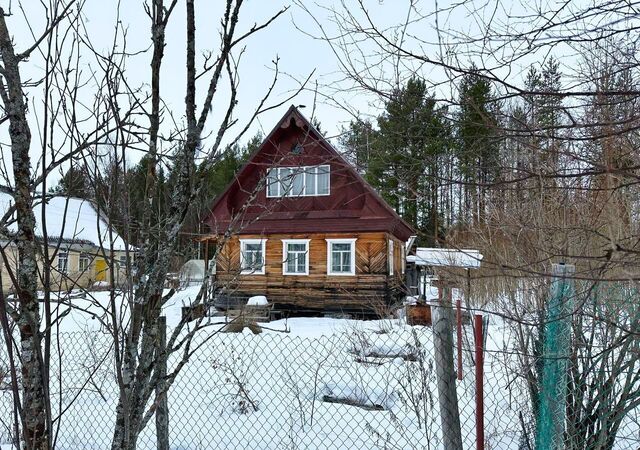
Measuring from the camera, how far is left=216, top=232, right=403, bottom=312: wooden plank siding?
45.0 feet

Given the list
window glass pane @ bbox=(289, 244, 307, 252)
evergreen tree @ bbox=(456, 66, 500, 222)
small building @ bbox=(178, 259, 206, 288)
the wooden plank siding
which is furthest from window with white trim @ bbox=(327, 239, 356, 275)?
evergreen tree @ bbox=(456, 66, 500, 222)

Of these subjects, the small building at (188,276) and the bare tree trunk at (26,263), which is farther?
the small building at (188,276)

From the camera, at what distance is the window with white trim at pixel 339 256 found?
14.1m

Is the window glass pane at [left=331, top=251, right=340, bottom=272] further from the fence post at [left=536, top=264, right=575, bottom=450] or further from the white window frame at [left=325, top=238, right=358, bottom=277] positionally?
the fence post at [left=536, top=264, right=575, bottom=450]

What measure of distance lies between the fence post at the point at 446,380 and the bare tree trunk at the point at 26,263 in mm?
1916

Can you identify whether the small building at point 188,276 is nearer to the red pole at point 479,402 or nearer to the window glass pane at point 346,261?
the red pole at point 479,402

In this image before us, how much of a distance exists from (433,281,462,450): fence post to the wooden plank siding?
10.7 m

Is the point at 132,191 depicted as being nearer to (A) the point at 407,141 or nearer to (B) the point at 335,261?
(A) the point at 407,141

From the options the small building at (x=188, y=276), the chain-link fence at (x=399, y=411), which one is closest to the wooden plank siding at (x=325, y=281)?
the chain-link fence at (x=399, y=411)

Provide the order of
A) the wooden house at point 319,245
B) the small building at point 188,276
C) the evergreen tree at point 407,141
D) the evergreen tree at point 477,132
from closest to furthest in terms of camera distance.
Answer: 1. the small building at point 188,276
2. the evergreen tree at point 477,132
3. the evergreen tree at point 407,141
4. the wooden house at point 319,245

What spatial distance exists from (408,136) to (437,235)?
48 cm

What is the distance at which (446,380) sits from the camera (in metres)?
2.61

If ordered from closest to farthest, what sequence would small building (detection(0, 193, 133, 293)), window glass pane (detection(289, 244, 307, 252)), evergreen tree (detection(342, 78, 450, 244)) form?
1. small building (detection(0, 193, 133, 293))
2. evergreen tree (detection(342, 78, 450, 244))
3. window glass pane (detection(289, 244, 307, 252))

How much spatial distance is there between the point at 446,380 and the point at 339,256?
11.6 metres
